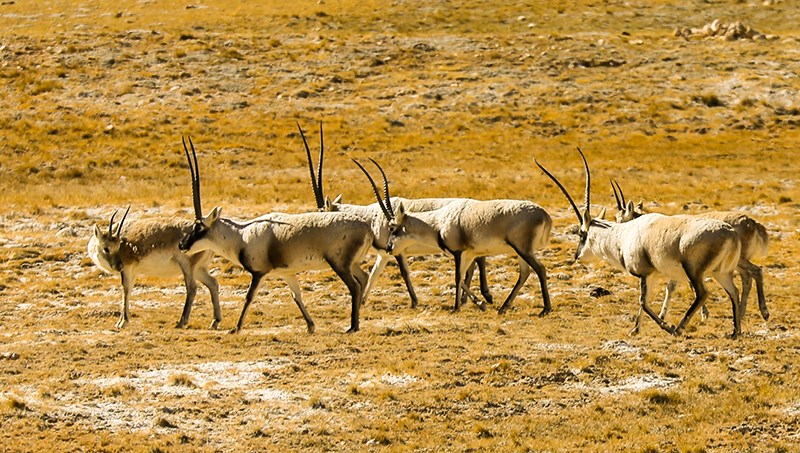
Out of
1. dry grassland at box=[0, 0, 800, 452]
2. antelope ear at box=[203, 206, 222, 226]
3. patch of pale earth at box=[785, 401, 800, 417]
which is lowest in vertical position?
dry grassland at box=[0, 0, 800, 452]

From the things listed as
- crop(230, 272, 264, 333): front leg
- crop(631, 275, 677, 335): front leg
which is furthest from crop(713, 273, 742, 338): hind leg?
crop(230, 272, 264, 333): front leg

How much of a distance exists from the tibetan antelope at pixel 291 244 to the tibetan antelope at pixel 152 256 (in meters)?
0.59

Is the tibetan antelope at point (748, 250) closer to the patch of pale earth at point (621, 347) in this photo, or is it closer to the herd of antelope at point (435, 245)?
the herd of antelope at point (435, 245)

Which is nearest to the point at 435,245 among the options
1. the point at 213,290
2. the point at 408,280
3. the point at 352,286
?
the point at 408,280

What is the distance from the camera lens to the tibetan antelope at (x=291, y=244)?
20.5 m

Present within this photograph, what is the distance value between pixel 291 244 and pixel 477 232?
11.9 feet

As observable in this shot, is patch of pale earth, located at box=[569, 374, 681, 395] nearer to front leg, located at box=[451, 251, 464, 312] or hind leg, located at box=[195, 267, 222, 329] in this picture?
front leg, located at box=[451, 251, 464, 312]

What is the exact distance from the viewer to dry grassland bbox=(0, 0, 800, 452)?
15.7 meters

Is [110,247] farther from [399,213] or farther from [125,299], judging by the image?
[399,213]

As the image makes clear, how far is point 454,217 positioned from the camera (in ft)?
74.9

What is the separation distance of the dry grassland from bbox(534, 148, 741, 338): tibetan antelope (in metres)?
0.80

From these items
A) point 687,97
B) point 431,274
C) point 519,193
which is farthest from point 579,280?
point 687,97

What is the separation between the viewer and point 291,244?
20.6 meters

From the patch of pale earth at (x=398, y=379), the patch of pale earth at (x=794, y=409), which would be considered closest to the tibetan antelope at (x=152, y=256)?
the patch of pale earth at (x=398, y=379)
